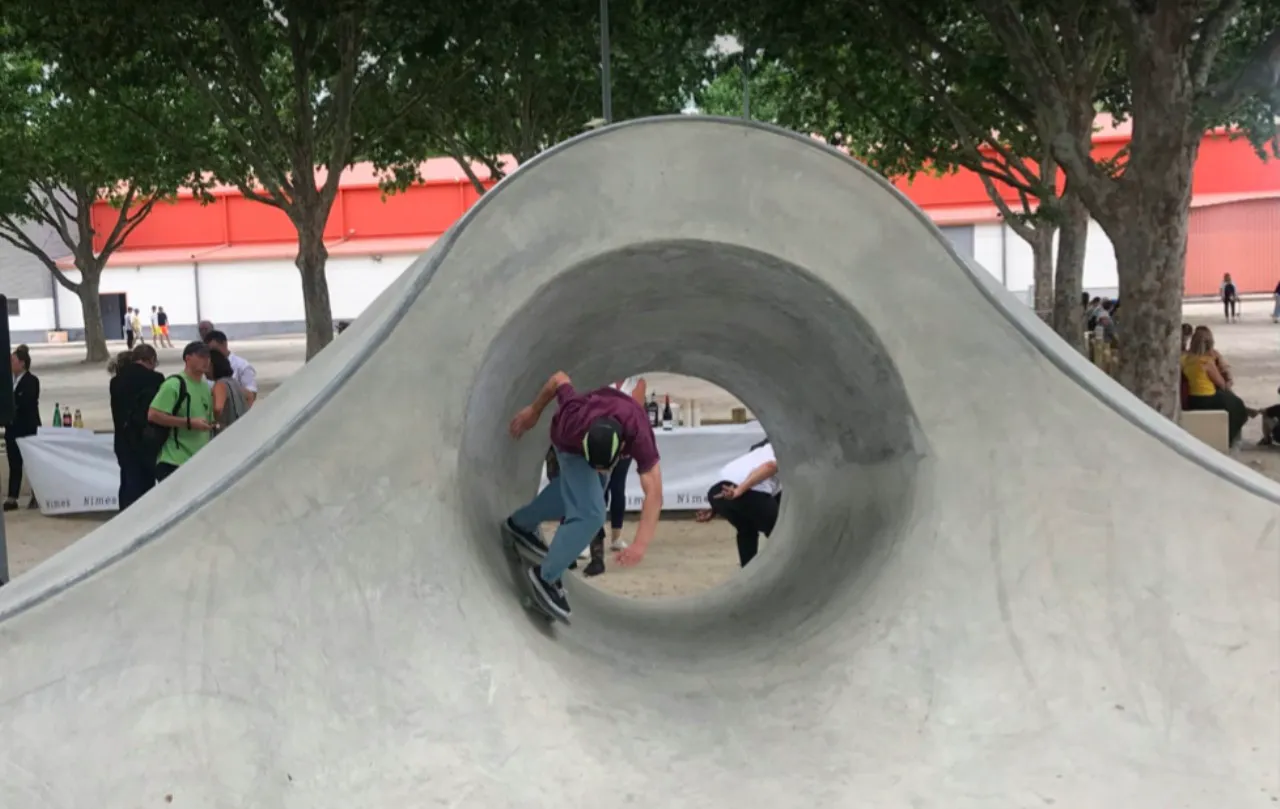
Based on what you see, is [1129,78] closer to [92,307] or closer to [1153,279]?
[1153,279]

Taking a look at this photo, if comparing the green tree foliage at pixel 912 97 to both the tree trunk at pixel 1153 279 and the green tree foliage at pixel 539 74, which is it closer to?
the green tree foliage at pixel 539 74

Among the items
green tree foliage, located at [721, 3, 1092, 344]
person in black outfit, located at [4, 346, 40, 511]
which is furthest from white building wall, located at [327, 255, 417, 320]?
person in black outfit, located at [4, 346, 40, 511]

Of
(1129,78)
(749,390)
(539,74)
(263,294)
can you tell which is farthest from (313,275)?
(263,294)

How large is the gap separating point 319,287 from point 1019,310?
13587mm

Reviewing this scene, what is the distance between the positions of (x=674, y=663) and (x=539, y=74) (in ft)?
50.1

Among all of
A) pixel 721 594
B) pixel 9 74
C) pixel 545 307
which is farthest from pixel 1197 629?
pixel 9 74

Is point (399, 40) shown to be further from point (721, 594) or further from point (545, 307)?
point (545, 307)

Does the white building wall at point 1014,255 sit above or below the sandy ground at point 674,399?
above

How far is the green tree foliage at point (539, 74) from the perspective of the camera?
12969 millimetres

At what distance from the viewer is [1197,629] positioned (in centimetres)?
398

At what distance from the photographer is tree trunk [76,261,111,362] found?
3209 centimetres

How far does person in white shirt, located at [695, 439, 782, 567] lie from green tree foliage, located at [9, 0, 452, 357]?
7.43m

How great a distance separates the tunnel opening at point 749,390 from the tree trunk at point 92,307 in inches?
1125

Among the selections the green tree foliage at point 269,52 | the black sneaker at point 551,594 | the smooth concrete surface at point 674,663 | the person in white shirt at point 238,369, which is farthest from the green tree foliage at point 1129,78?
the black sneaker at point 551,594
